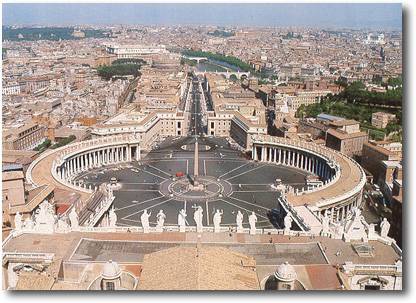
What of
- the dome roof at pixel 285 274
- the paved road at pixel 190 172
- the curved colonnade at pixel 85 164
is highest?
the dome roof at pixel 285 274

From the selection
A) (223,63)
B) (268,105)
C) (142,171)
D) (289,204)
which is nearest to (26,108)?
(142,171)

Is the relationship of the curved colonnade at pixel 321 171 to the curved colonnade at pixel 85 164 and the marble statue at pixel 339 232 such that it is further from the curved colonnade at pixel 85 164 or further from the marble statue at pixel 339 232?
the curved colonnade at pixel 85 164

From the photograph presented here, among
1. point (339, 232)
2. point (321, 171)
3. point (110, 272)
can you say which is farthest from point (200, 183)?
point (110, 272)

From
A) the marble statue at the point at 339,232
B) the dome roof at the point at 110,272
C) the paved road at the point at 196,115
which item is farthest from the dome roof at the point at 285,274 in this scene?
the paved road at the point at 196,115

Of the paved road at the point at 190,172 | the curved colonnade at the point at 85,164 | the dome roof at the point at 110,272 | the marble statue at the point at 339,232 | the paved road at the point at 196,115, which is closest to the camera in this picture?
the dome roof at the point at 110,272

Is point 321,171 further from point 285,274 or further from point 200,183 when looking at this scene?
point 285,274

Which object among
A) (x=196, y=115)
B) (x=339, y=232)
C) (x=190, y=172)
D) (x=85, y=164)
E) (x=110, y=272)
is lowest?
(x=190, y=172)

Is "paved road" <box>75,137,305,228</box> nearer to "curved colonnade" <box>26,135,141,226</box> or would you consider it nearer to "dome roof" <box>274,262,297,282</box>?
"curved colonnade" <box>26,135,141,226</box>
